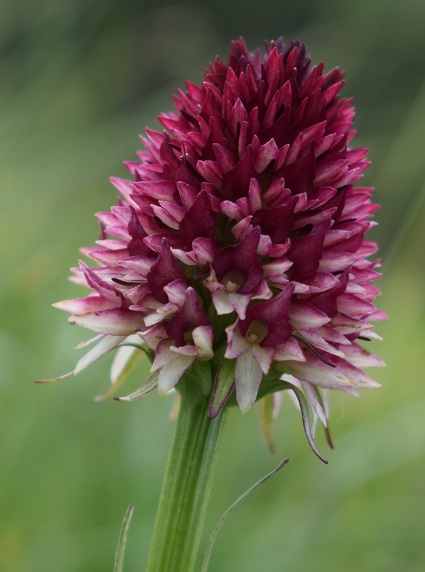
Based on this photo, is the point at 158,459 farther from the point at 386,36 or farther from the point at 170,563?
the point at 386,36

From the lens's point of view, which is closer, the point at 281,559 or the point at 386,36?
the point at 281,559

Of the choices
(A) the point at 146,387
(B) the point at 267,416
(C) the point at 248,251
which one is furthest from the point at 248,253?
(B) the point at 267,416

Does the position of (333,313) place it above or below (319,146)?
below

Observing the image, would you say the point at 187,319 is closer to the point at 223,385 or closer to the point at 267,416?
the point at 223,385

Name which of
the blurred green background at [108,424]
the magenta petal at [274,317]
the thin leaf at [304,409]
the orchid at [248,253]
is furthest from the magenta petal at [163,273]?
the blurred green background at [108,424]

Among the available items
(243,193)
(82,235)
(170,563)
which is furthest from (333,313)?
(82,235)

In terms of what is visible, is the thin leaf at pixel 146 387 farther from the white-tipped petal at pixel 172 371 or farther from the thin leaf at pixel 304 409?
the thin leaf at pixel 304 409

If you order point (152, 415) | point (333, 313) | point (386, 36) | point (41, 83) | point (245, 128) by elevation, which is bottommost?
point (152, 415)
